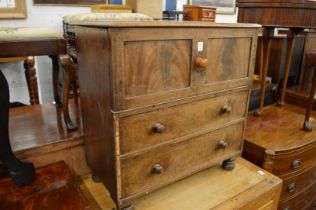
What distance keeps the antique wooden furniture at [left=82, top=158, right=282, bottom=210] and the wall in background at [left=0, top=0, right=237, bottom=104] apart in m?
1.34

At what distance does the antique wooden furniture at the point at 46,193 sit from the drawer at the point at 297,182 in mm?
957

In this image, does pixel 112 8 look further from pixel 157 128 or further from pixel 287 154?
pixel 287 154

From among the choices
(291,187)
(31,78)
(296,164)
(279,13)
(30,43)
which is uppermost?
(279,13)

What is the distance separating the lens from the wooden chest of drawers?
2.48 feet

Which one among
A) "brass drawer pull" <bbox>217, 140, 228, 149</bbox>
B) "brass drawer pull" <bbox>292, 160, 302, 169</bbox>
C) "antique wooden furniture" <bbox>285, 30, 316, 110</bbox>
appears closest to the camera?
"brass drawer pull" <bbox>217, 140, 228, 149</bbox>

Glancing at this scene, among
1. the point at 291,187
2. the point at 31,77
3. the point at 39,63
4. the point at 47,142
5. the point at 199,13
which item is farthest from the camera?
the point at 39,63

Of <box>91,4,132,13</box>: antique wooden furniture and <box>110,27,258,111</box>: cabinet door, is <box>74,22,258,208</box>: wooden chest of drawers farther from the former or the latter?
<box>91,4,132,13</box>: antique wooden furniture

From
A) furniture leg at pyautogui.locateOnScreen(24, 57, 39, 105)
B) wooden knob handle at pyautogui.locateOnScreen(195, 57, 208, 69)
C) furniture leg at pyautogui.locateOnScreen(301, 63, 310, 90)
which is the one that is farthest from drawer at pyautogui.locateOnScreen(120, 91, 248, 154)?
furniture leg at pyautogui.locateOnScreen(24, 57, 39, 105)

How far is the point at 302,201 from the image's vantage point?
1.53 metres

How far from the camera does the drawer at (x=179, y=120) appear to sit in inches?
32.2

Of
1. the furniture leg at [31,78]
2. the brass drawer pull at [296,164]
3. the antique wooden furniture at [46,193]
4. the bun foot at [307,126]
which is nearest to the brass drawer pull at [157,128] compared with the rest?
the antique wooden furniture at [46,193]

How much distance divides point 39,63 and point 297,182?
202 cm

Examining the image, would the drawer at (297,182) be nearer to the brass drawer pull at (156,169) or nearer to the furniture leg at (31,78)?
the brass drawer pull at (156,169)

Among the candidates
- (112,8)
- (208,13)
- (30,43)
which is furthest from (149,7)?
(30,43)
